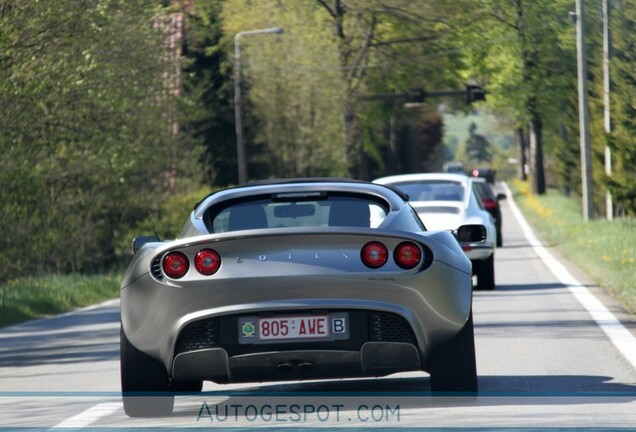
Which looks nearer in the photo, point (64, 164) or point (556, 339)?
point (556, 339)

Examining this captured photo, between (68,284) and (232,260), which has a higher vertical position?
(232,260)

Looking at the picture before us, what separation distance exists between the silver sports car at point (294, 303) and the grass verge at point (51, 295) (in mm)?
9825

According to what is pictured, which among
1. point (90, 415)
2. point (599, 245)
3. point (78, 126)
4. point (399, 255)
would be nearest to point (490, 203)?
point (599, 245)

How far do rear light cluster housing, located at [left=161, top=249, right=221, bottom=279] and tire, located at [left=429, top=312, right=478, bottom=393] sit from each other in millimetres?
1396

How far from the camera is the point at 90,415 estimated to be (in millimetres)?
8789

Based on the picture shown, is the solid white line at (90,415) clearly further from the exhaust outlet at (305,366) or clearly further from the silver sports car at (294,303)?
the exhaust outlet at (305,366)

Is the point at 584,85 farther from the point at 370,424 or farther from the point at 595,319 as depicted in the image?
the point at 370,424

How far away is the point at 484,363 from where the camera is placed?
35.3ft

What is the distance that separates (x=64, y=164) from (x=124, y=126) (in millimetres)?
1626

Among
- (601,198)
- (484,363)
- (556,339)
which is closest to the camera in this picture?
(484,363)

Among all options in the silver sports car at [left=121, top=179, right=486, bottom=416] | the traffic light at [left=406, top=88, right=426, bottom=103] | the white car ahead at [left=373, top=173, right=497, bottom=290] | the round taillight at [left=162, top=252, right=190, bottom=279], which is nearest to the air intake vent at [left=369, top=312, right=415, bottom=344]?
the silver sports car at [left=121, top=179, right=486, bottom=416]

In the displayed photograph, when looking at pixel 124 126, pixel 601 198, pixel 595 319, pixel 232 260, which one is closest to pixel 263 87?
pixel 601 198

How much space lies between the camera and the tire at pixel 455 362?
848cm

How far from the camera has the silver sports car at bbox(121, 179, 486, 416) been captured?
7969 millimetres
